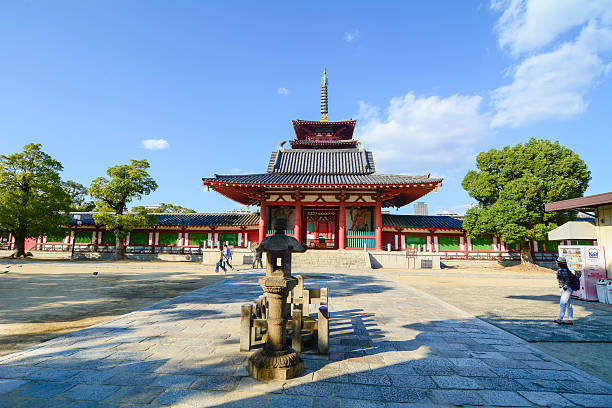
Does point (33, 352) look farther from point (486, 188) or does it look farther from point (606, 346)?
point (486, 188)

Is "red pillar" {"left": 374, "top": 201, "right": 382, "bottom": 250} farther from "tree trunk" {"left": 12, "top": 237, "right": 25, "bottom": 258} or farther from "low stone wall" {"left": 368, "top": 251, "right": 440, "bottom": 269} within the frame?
"tree trunk" {"left": 12, "top": 237, "right": 25, "bottom": 258}

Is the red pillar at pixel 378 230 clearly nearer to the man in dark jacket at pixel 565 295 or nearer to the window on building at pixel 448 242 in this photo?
the window on building at pixel 448 242

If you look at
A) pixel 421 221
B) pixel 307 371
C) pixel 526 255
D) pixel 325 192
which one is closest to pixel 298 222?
pixel 325 192

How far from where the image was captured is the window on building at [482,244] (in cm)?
2334

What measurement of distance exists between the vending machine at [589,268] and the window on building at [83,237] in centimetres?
3248

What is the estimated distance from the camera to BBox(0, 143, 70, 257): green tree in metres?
19.0

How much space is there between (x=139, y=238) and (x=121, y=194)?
487 centimetres

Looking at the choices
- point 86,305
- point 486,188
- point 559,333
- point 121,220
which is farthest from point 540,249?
point 121,220

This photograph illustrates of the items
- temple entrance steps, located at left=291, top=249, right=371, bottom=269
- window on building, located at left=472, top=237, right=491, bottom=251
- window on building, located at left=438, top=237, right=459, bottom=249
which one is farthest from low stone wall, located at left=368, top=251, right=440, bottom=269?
window on building, located at left=472, top=237, right=491, bottom=251

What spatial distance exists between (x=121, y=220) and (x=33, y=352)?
20286mm

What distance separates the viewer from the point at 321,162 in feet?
78.5

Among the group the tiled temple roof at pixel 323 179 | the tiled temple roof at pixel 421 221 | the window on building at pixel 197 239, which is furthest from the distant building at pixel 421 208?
the window on building at pixel 197 239

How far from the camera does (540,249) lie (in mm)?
23125

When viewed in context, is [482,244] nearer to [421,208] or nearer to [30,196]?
[421,208]
